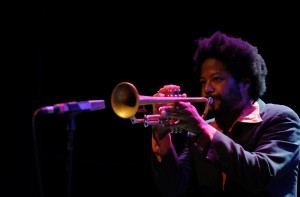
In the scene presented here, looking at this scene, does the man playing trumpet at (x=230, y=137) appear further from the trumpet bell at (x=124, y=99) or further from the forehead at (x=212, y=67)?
the trumpet bell at (x=124, y=99)

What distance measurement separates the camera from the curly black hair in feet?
10.3

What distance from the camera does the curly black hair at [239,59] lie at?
10.3ft

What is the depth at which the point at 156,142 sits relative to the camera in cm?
304

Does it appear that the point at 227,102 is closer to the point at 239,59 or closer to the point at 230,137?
the point at 230,137

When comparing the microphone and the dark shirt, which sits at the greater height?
the microphone

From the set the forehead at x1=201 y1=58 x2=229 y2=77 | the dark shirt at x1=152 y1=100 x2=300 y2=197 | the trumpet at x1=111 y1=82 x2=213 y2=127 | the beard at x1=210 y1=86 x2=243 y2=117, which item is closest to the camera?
the dark shirt at x1=152 y1=100 x2=300 y2=197

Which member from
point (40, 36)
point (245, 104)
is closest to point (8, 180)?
point (40, 36)

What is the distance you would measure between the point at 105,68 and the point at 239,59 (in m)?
2.19

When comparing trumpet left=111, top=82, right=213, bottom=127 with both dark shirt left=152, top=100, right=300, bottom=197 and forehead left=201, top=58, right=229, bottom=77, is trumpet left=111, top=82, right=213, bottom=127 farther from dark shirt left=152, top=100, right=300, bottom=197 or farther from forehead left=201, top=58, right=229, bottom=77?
forehead left=201, top=58, right=229, bottom=77

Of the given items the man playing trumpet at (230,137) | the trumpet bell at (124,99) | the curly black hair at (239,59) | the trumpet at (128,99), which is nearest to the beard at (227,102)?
the man playing trumpet at (230,137)

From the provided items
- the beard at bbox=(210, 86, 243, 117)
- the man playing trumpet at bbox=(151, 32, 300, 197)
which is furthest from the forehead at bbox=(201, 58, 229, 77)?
the beard at bbox=(210, 86, 243, 117)

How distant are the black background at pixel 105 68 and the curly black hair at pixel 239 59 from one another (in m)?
0.82

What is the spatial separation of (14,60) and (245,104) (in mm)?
2827

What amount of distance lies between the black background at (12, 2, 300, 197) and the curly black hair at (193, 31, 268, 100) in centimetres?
→ 82
